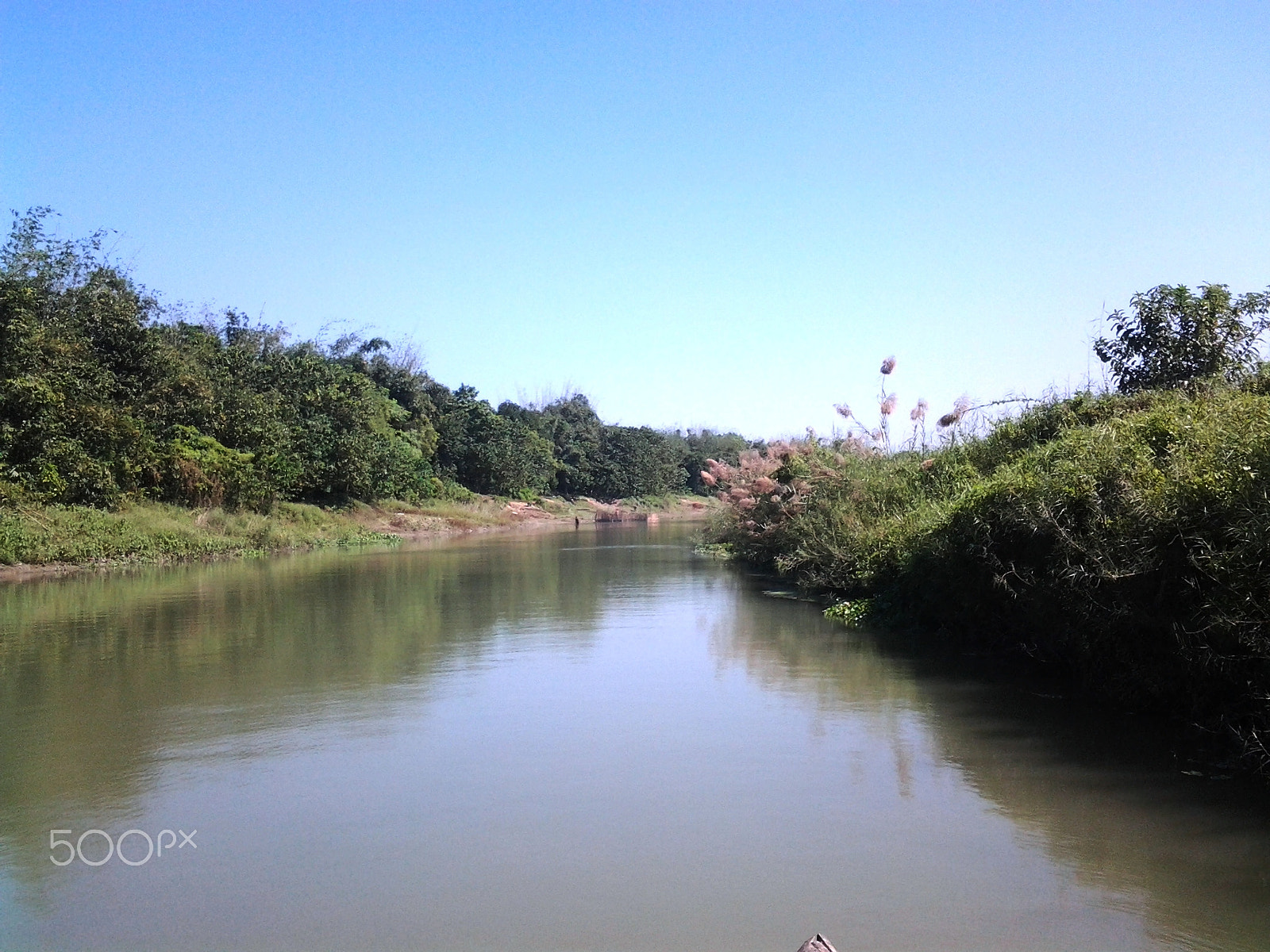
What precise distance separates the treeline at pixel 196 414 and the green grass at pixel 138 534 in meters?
0.70

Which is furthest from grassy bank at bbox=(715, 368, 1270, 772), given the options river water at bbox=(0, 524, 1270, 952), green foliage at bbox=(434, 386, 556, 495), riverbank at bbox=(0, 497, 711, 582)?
green foliage at bbox=(434, 386, 556, 495)

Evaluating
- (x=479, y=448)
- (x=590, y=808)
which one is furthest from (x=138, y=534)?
(x=479, y=448)

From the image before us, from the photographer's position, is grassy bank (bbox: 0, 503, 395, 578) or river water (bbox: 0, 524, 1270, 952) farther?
grassy bank (bbox: 0, 503, 395, 578)

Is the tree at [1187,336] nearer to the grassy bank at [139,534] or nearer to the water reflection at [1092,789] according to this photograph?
the water reflection at [1092,789]

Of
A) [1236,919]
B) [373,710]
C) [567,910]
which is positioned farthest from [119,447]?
[1236,919]

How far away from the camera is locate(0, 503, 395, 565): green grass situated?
81.7ft

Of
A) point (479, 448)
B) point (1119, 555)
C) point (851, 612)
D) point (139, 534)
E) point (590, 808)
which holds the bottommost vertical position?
point (590, 808)

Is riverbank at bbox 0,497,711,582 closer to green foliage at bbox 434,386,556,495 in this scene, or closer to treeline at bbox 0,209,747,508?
treeline at bbox 0,209,747,508

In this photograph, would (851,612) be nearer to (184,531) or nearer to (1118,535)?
(1118,535)

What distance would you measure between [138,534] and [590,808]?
2424cm

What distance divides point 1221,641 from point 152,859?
7.37 metres

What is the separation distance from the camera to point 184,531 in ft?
98.1

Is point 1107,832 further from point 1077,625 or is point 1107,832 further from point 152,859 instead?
point 152,859

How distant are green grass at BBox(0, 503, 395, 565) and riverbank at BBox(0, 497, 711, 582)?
25 mm
